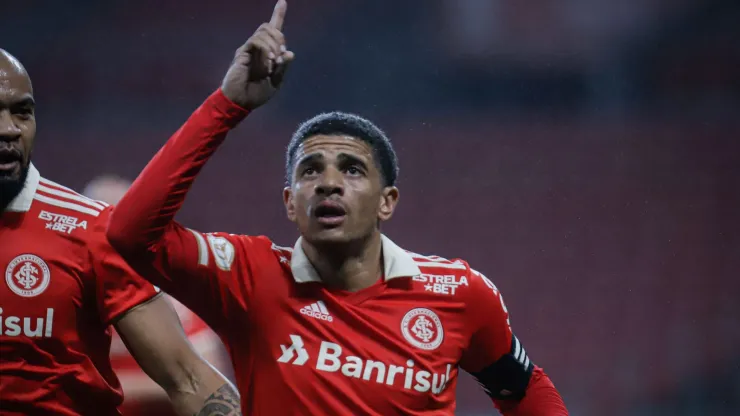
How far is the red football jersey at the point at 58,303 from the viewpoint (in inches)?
84.4

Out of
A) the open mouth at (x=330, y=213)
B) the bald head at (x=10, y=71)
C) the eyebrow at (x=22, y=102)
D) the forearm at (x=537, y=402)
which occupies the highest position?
the bald head at (x=10, y=71)

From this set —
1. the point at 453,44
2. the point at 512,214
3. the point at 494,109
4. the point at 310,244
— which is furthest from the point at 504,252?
the point at 310,244

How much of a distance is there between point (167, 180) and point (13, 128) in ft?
2.02

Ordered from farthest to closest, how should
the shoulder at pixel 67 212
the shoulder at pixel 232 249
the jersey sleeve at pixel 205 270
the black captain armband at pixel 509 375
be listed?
the black captain armband at pixel 509 375 < the shoulder at pixel 67 212 < the shoulder at pixel 232 249 < the jersey sleeve at pixel 205 270

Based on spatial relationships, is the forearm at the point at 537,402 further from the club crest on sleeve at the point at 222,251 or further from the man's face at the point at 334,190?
the club crest on sleeve at the point at 222,251

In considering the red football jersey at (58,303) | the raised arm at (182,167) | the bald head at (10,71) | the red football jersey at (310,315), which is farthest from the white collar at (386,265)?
the bald head at (10,71)

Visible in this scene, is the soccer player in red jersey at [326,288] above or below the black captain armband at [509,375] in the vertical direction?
above

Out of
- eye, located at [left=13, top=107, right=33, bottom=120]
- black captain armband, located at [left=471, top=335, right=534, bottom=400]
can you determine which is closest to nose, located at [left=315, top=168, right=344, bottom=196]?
black captain armband, located at [left=471, top=335, right=534, bottom=400]

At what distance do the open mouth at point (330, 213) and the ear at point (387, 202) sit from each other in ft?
0.59

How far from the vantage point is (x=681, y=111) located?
21.7ft

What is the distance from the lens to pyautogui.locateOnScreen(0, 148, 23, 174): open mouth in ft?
7.23

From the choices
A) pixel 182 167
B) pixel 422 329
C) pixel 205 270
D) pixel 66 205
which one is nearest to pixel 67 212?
pixel 66 205

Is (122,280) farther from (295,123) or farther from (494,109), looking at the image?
(494,109)

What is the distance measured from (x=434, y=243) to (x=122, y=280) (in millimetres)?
4347
